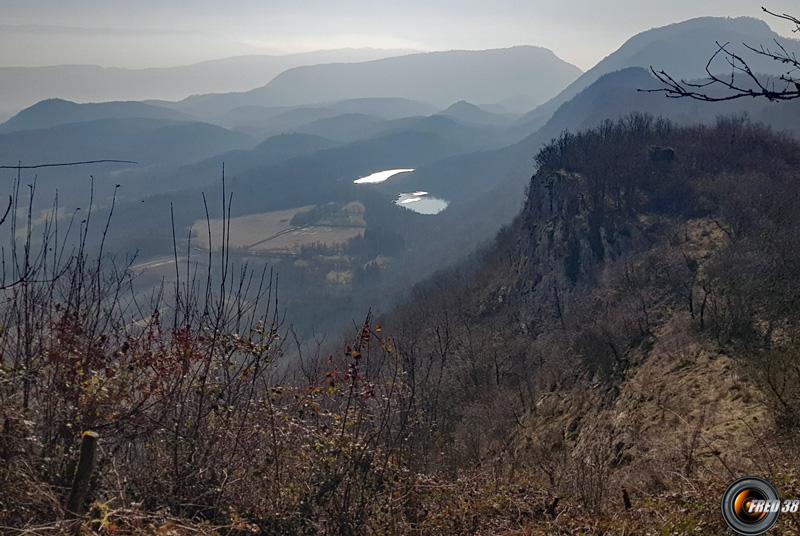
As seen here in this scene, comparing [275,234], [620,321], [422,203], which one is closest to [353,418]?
[620,321]

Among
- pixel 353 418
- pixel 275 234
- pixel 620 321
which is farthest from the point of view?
pixel 275 234

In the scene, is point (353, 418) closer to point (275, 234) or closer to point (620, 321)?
point (620, 321)

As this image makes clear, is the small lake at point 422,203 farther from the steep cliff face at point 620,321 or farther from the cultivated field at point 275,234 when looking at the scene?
the steep cliff face at point 620,321

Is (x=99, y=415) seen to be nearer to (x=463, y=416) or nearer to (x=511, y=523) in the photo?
(x=511, y=523)

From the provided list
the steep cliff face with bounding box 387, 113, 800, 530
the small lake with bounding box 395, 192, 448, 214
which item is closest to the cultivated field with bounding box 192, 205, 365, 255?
the small lake with bounding box 395, 192, 448, 214

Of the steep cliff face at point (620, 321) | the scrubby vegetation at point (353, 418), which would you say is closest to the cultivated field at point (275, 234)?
the steep cliff face at point (620, 321)

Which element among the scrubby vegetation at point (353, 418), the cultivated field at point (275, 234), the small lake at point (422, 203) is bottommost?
the cultivated field at point (275, 234)

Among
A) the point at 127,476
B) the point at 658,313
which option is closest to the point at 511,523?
the point at 127,476

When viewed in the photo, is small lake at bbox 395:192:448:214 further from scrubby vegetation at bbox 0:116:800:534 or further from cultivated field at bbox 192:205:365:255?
scrubby vegetation at bbox 0:116:800:534

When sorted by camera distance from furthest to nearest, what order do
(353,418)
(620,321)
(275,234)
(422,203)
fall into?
1. (422,203)
2. (275,234)
3. (620,321)
4. (353,418)
